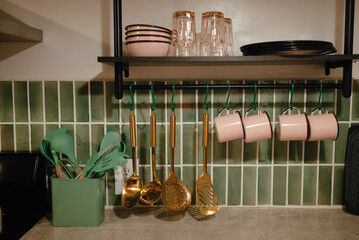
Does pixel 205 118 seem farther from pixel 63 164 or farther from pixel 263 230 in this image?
pixel 63 164

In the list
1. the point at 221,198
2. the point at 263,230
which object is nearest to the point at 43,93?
the point at 221,198

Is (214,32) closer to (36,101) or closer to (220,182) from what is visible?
(220,182)

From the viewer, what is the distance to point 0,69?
1319 mm

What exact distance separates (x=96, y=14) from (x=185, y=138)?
64 centimetres

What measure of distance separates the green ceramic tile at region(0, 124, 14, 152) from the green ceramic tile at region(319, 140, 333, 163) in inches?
51.9

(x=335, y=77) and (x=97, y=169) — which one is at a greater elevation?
(x=335, y=77)

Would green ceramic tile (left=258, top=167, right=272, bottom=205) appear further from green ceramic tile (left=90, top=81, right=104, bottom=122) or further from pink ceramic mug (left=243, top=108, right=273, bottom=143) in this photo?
green ceramic tile (left=90, top=81, right=104, bottom=122)

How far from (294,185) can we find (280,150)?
0.54ft

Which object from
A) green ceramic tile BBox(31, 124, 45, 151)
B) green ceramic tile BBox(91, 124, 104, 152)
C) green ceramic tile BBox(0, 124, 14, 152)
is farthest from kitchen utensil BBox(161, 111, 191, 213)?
green ceramic tile BBox(0, 124, 14, 152)

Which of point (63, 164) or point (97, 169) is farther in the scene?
point (63, 164)

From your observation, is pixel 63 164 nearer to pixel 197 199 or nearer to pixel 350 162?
pixel 197 199

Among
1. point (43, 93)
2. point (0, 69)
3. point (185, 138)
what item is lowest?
point (185, 138)

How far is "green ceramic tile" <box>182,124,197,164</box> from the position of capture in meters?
1.34

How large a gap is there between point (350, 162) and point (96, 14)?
123cm
